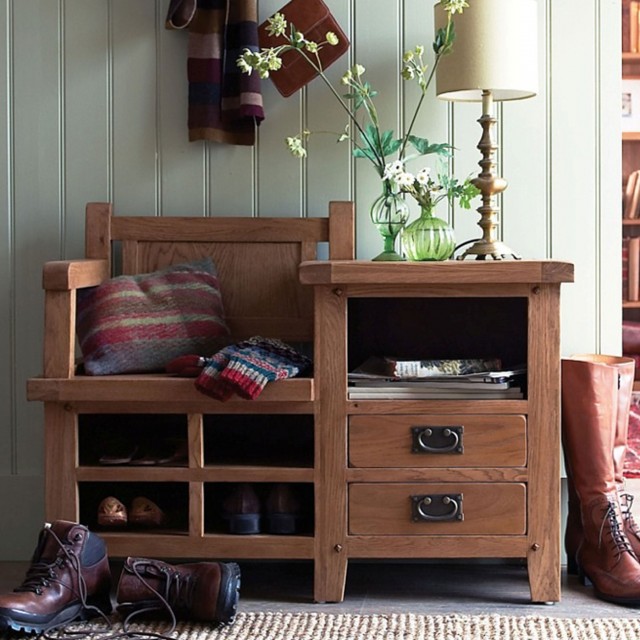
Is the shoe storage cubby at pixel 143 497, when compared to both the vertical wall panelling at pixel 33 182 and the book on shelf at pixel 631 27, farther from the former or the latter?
the book on shelf at pixel 631 27

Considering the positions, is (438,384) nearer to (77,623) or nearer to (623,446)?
(623,446)

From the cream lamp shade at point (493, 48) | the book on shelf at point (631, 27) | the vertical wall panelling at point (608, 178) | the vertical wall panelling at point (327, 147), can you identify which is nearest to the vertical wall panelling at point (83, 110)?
the vertical wall panelling at point (327, 147)

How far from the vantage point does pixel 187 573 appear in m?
2.20

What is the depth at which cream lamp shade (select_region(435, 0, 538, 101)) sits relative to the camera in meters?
2.45

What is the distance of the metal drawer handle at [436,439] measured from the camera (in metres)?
2.28

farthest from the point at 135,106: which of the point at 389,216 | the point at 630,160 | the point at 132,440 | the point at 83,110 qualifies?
the point at 630,160

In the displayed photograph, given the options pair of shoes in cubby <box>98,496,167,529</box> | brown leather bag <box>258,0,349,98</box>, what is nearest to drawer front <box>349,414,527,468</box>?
pair of shoes in cubby <box>98,496,167,529</box>

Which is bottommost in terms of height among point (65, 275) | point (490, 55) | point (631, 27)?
point (65, 275)

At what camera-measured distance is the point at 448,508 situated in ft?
7.51

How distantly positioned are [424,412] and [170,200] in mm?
931

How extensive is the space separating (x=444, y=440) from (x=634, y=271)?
3.54 m

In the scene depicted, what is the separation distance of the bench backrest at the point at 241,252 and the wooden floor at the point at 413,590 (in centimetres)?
59

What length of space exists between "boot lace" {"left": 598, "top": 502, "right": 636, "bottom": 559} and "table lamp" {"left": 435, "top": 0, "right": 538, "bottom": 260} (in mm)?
613

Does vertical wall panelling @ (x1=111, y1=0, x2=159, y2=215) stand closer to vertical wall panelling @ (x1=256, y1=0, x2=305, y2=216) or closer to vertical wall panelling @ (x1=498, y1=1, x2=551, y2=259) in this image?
vertical wall panelling @ (x1=256, y1=0, x2=305, y2=216)
